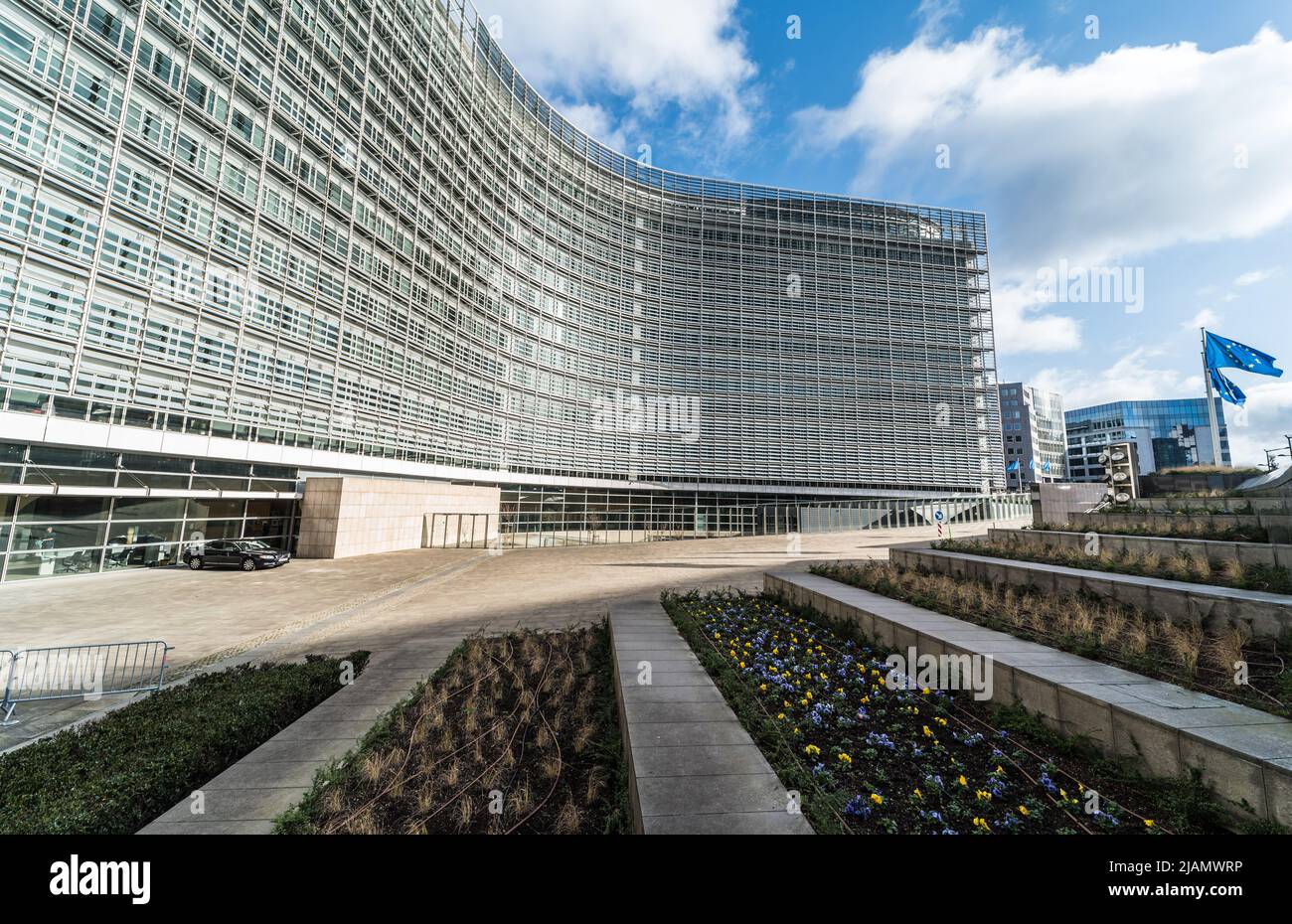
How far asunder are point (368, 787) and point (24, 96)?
82.1 feet

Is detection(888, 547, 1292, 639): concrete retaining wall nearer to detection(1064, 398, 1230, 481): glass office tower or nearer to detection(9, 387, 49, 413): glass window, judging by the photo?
detection(9, 387, 49, 413): glass window

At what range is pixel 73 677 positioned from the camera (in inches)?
330

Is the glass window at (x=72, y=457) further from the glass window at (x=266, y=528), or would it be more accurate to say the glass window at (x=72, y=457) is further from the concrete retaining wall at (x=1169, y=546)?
the concrete retaining wall at (x=1169, y=546)

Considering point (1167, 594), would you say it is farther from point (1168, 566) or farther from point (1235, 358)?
point (1235, 358)

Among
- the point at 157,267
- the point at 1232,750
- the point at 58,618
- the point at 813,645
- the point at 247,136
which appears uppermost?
the point at 247,136

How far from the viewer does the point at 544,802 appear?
4523mm

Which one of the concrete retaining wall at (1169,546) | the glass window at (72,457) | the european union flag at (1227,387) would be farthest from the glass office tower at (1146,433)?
the glass window at (72,457)

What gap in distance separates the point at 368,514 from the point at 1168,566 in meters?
31.0

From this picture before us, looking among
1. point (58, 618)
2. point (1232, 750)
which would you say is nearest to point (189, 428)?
point (58, 618)

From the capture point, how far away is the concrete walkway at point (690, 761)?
3395mm

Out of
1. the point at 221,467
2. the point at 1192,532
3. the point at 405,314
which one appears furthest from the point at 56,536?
the point at 1192,532

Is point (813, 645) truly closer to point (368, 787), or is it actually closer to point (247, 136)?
point (368, 787)

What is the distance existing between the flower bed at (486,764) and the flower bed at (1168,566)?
9.87 meters
